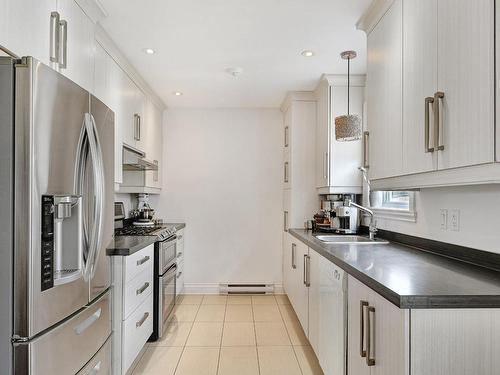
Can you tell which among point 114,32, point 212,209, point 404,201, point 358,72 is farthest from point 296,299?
point 114,32

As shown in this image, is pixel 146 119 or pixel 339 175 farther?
pixel 146 119

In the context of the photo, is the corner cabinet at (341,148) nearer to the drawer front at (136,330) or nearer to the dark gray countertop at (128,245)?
the dark gray countertop at (128,245)

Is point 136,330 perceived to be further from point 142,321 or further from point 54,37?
point 54,37

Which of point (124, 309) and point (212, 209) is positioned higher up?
point (212, 209)

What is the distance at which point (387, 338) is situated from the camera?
1.41 meters

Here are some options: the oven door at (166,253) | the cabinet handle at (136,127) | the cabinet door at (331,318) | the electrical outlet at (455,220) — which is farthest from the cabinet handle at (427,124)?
the cabinet handle at (136,127)

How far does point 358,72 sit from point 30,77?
288cm

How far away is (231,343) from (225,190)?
2109mm

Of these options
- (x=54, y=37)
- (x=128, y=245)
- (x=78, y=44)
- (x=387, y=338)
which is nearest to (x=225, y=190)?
(x=128, y=245)

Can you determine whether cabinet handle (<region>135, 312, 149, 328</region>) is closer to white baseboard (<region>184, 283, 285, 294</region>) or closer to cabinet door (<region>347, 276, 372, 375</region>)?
cabinet door (<region>347, 276, 372, 375</region>)

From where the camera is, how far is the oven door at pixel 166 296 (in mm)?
3256

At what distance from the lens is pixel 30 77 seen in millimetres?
1320

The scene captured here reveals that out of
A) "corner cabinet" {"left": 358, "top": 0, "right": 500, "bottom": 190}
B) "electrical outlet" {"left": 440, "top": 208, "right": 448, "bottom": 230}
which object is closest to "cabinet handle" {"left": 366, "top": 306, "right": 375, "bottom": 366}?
"corner cabinet" {"left": 358, "top": 0, "right": 500, "bottom": 190}

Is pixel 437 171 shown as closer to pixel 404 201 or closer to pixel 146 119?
pixel 404 201
